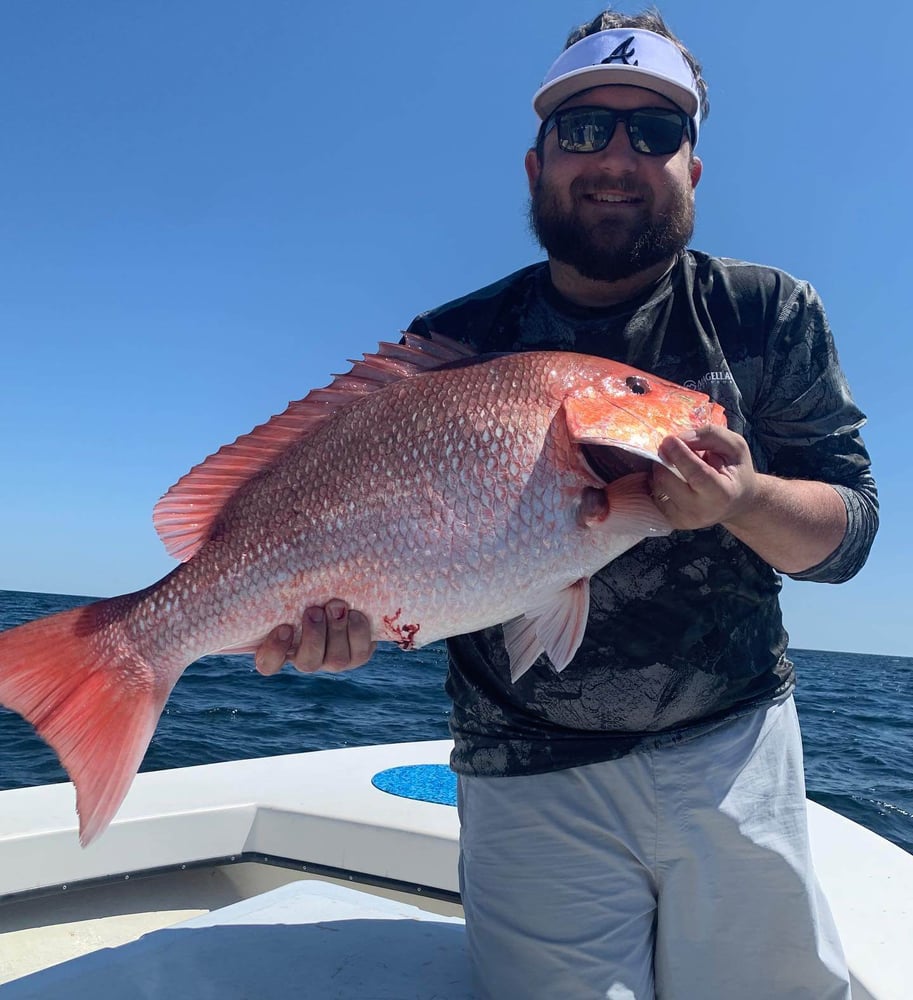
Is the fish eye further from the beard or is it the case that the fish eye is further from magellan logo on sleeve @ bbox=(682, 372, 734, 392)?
the beard

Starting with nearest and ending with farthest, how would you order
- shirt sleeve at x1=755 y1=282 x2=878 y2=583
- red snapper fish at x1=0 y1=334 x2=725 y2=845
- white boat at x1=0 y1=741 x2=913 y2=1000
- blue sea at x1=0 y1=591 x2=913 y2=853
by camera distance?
red snapper fish at x1=0 y1=334 x2=725 y2=845
shirt sleeve at x1=755 y1=282 x2=878 y2=583
white boat at x1=0 y1=741 x2=913 y2=1000
blue sea at x1=0 y1=591 x2=913 y2=853

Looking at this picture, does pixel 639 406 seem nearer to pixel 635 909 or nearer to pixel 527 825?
pixel 527 825

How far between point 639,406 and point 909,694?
93.8 feet

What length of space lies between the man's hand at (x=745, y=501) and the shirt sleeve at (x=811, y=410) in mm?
159

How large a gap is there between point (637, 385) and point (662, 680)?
774 mm

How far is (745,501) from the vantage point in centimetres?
171

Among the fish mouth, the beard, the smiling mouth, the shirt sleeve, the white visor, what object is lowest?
the fish mouth

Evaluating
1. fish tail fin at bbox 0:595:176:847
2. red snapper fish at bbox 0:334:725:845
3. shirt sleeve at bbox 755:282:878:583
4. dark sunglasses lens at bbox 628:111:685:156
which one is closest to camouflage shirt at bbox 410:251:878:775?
shirt sleeve at bbox 755:282:878:583

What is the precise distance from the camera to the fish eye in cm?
195

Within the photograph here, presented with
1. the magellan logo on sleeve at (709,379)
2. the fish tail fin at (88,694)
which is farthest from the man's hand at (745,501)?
the fish tail fin at (88,694)

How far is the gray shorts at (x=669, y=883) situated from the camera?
2.03m

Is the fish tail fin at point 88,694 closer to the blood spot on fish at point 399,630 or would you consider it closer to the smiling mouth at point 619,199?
the blood spot on fish at point 399,630

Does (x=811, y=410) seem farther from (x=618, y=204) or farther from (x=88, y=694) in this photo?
(x=88, y=694)

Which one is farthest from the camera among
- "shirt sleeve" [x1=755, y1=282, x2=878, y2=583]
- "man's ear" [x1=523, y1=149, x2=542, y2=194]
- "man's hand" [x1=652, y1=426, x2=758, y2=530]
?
"man's ear" [x1=523, y1=149, x2=542, y2=194]
